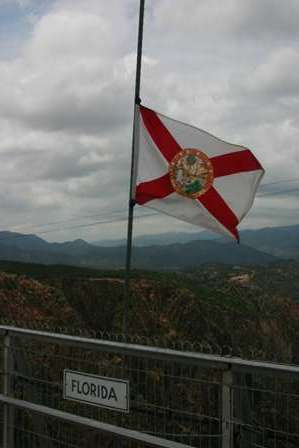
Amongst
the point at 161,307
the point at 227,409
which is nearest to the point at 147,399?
the point at 227,409

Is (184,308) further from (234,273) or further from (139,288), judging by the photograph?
(234,273)

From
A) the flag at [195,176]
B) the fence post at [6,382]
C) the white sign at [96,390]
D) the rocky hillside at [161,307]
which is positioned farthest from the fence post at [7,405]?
the rocky hillside at [161,307]

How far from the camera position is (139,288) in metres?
48.2

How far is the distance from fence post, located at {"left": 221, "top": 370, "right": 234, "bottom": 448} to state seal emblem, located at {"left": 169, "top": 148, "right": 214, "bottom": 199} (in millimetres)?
3516

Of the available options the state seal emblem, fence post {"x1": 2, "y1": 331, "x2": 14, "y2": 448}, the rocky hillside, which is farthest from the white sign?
the rocky hillside

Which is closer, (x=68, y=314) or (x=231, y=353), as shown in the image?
(x=231, y=353)

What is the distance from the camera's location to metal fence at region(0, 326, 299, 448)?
15.0 ft

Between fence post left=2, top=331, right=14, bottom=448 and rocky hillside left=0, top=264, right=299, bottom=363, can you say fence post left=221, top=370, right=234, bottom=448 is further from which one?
rocky hillside left=0, top=264, right=299, bottom=363

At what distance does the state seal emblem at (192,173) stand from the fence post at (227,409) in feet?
11.5

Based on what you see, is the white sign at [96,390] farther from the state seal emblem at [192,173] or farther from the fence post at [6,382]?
the state seal emblem at [192,173]

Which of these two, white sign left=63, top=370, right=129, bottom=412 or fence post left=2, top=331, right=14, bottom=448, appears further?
fence post left=2, top=331, right=14, bottom=448

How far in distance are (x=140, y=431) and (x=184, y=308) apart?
4286 centimetres

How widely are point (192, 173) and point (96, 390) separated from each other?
322cm

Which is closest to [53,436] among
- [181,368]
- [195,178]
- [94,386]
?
[94,386]
